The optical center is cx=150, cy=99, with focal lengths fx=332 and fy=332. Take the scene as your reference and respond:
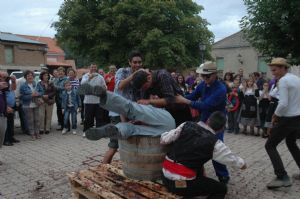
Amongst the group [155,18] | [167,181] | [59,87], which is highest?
[155,18]

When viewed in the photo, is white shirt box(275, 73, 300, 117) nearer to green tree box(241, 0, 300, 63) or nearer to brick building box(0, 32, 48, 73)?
green tree box(241, 0, 300, 63)

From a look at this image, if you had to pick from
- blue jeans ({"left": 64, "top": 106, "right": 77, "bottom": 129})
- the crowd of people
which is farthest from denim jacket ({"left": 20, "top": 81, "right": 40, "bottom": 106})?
blue jeans ({"left": 64, "top": 106, "right": 77, "bottom": 129})

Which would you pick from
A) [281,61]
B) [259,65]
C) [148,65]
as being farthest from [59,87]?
[259,65]

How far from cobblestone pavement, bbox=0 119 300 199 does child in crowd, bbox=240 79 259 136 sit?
2.41 ft

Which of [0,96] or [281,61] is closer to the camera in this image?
[281,61]

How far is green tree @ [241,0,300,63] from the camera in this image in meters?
10.6

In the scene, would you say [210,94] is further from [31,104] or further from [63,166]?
[31,104]

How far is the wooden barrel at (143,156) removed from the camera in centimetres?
371

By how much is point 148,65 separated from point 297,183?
2019cm

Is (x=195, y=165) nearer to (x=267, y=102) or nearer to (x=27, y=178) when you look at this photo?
(x=27, y=178)

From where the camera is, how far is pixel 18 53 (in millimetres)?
33500

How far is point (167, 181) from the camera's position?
141 inches

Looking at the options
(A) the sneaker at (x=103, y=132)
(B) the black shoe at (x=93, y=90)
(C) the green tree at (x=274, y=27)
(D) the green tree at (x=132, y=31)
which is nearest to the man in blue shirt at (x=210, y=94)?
(A) the sneaker at (x=103, y=132)

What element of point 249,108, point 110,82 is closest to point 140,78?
point 110,82
